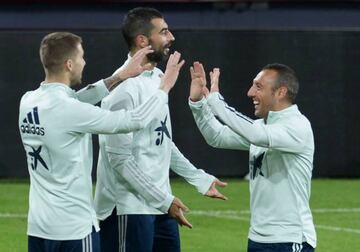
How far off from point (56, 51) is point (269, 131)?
141 cm

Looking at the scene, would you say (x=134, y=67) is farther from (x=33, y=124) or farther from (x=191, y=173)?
(x=191, y=173)

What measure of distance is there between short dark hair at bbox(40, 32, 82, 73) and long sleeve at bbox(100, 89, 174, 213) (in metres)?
0.65

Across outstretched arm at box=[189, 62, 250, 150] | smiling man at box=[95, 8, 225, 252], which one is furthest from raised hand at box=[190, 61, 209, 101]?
smiling man at box=[95, 8, 225, 252]

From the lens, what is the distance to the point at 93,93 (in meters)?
6.98

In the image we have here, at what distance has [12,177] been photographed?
17359mm

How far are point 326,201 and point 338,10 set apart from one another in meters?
6.15

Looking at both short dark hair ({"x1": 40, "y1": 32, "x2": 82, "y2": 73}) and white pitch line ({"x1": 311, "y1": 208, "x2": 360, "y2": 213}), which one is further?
white pitch line ({"x1": 311, "y1": 208, "x2": 360, "y2": 213})

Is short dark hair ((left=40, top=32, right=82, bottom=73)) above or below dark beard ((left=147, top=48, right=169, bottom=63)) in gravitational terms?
above

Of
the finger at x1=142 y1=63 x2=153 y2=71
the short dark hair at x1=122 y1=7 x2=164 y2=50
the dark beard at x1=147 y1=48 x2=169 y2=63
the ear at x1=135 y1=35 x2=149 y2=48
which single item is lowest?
the finger at x1=142 y1=63 x2=153 y2=71

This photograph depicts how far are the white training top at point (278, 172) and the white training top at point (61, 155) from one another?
2.87ft

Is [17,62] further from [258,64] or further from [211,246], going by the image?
[211,246]

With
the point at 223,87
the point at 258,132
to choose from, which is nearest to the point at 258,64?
the point at 223,87

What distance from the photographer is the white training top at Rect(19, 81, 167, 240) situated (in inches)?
254

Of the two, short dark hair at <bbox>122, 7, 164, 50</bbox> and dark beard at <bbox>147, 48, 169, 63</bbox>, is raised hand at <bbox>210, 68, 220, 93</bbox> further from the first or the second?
short dark hair at <bbox>122, 7, 164, 50</bbox>
